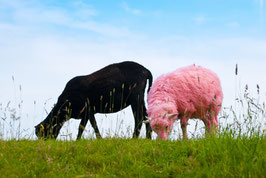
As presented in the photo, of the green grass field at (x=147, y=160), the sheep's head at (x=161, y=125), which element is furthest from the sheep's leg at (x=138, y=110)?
the green grass field at (x=147, y=160)

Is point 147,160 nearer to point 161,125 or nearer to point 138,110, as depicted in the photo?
point 161,125

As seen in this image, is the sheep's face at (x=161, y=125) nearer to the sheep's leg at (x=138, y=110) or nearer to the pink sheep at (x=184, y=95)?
the pink sheep at (x=184, y=95)

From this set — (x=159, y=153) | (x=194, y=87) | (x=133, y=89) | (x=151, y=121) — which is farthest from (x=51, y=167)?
(x=133, y=89)

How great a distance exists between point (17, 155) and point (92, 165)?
1.47m

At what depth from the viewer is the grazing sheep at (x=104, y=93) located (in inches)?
358

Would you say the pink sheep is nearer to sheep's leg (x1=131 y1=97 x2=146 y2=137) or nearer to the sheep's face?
the sheep's face

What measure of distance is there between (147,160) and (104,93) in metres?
4.66

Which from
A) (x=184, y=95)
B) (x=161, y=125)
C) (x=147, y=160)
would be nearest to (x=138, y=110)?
(x=184, y=95)

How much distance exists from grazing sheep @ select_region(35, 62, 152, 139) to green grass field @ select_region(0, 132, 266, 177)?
3556 mm

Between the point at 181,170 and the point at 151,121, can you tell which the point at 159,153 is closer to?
the point at 181,170

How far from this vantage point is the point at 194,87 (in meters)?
7.19

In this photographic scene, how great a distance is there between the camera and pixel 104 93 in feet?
30.0

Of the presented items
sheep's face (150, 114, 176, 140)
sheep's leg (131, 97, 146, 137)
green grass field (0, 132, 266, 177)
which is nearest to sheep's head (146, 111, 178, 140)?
sheep's face (150, 114, 176, 140)

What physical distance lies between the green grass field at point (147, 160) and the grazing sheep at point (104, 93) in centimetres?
356
